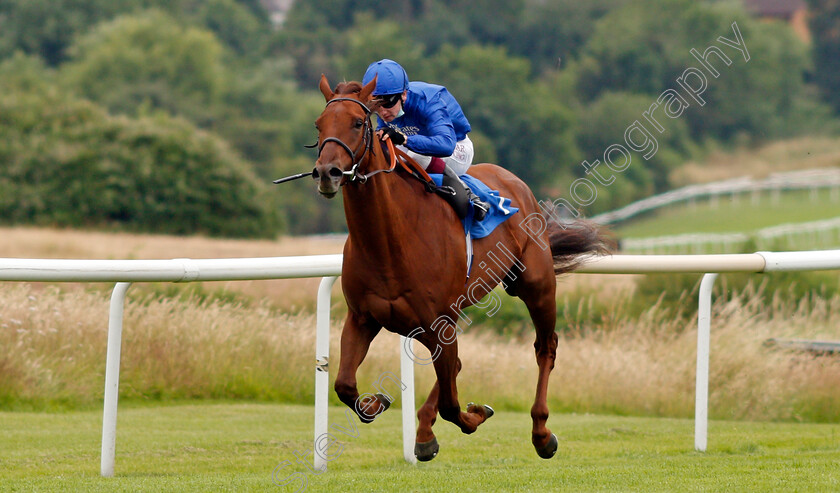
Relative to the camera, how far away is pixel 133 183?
1326 inches

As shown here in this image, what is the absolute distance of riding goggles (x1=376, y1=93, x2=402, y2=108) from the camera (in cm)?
448

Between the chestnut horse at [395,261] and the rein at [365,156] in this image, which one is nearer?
the rein at [365,156]

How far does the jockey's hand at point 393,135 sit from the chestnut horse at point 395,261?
79mm

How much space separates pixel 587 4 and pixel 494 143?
2466cm

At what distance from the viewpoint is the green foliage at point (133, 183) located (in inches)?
1328

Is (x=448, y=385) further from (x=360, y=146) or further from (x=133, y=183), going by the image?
(x=133, y=183)

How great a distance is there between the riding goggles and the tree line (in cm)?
2961

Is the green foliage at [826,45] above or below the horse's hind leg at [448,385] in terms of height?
above

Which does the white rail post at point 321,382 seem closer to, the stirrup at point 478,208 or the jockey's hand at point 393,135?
the stirrup at point 478,208

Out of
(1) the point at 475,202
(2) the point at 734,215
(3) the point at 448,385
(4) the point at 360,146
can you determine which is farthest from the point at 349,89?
(2) the point at 734,215

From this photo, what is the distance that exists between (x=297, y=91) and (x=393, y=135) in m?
63.0

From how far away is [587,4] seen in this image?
79562mm

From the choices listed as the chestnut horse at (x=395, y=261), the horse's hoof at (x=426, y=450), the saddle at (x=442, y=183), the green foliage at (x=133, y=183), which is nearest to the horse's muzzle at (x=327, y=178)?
the chestnut horse at (x=395, y=261)

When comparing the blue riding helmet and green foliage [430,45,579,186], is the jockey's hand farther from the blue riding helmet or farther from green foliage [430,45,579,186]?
green foliage [430,45,579,186]
